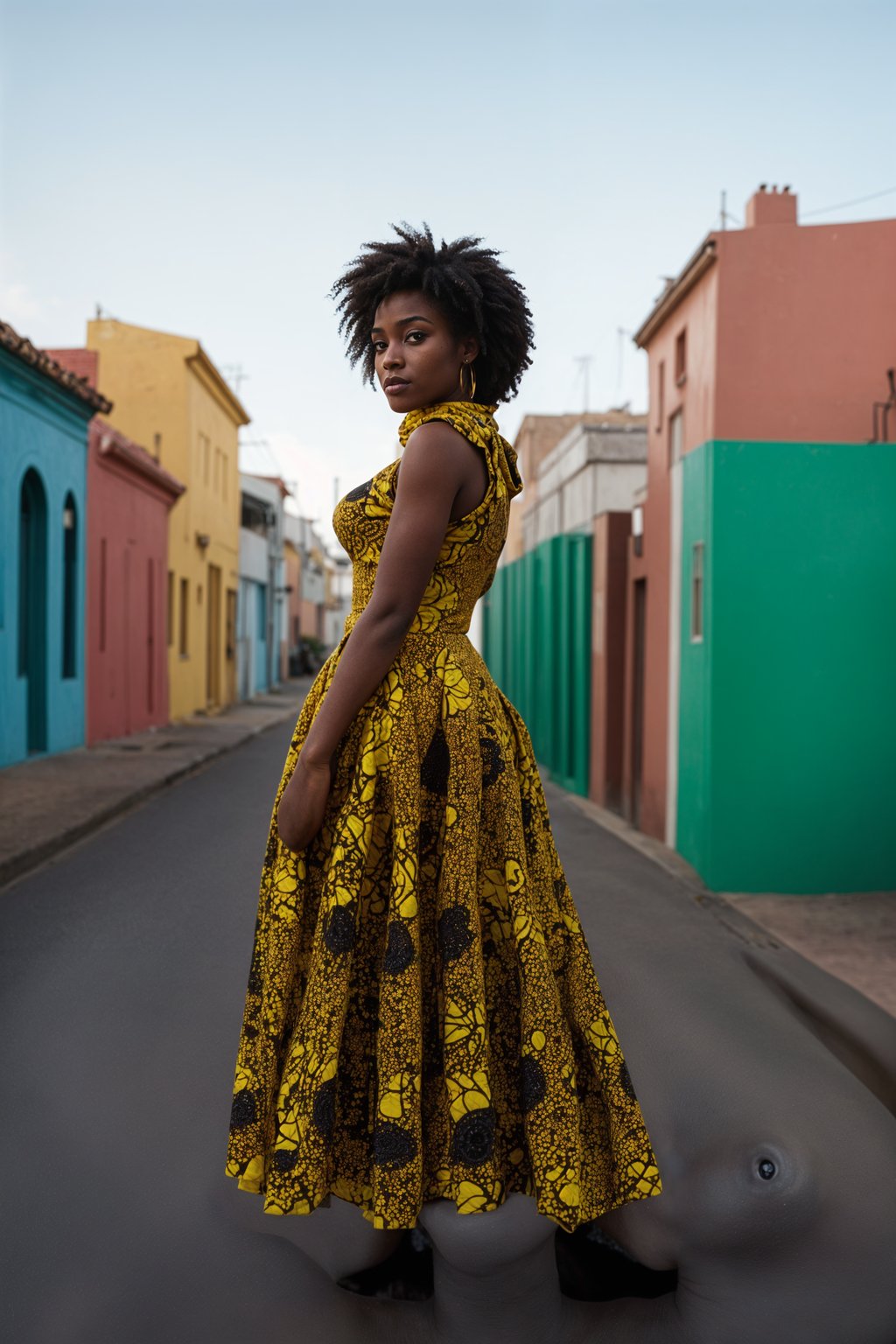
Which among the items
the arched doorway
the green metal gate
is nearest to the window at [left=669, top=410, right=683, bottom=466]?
the green metal gate

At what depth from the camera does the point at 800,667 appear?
7793mm

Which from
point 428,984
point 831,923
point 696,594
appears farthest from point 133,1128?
point 696,594

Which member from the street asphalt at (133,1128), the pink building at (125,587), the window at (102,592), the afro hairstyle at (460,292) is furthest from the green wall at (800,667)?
the window at (102,592)

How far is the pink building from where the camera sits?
15641 mm

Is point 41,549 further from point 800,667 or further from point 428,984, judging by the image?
point 428,984

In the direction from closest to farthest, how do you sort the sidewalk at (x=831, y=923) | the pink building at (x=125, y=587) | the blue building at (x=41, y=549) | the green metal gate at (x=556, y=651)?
the sidewalk at (x=831, y=923)
the blue building at (x=41, y=549)
the green metal gate at (x=556, y=651)
the pink building at (x=125, y=587)

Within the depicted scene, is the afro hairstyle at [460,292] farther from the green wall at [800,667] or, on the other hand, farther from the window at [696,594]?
the window at [696,594]

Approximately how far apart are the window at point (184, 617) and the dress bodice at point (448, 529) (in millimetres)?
20245

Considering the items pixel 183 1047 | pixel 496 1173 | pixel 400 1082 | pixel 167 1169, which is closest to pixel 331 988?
pixel 400 1082

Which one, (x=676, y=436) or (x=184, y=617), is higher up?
(x=676, y=436)

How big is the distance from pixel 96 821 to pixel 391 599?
22.8 ft

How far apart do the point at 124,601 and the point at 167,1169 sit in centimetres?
1559

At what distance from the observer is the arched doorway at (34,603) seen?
13.4 meters

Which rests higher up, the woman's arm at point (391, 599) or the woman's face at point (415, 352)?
the woman's face at point (415, 352)
